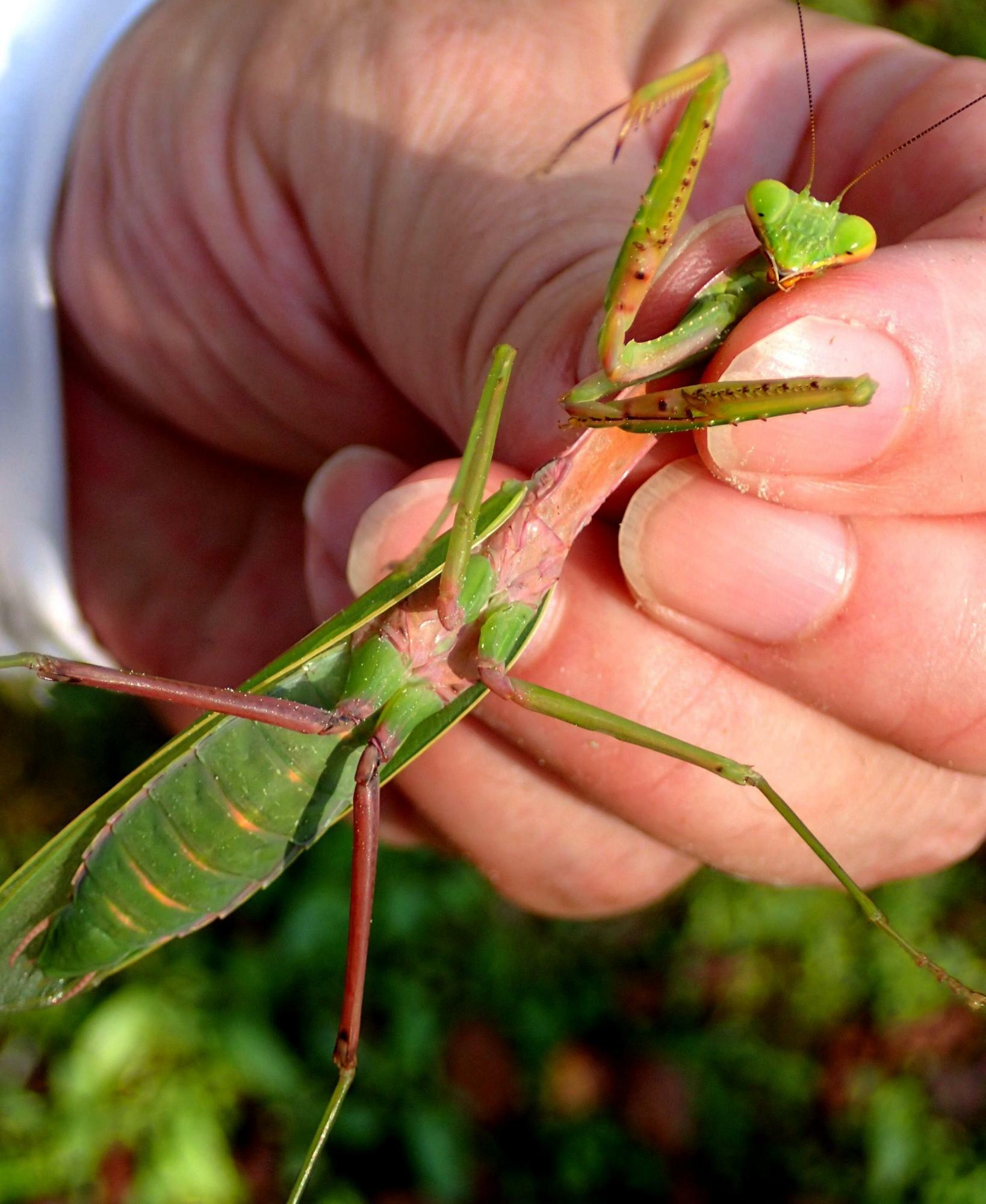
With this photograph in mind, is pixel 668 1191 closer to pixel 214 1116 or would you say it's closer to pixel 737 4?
pixel 214 1116

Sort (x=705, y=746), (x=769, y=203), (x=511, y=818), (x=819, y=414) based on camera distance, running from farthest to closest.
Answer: (x=511, y=818)
(x=705, y=746)
(x=819, y=414)
(x=769, y=203)

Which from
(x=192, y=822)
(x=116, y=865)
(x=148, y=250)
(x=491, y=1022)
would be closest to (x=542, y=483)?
(x=192, y=822)

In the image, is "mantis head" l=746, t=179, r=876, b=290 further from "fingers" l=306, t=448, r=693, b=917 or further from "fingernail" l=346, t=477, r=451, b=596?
"fingers" l=306, t=448, r=693, b=917

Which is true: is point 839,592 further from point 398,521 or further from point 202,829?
point 202,829

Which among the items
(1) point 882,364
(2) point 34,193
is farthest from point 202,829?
(2) point 34,193

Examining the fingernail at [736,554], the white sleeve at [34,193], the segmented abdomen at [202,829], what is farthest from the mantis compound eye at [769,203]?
the white sleeve at [34,193]
